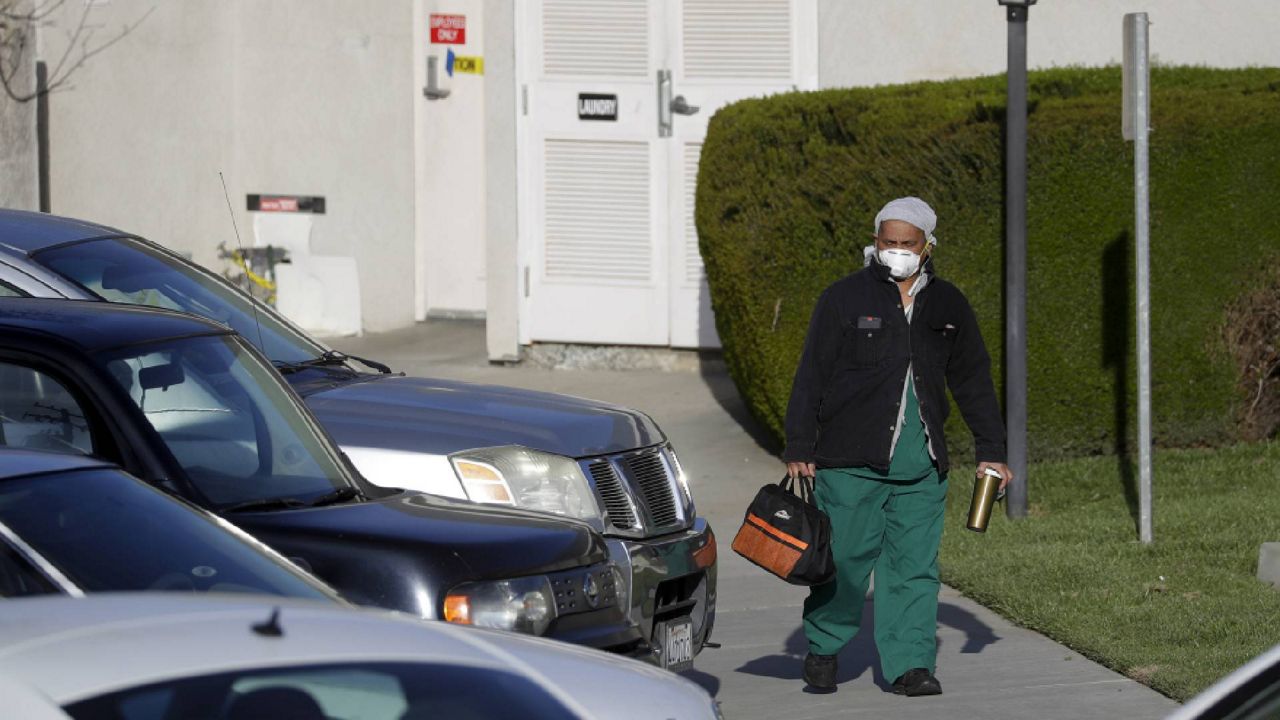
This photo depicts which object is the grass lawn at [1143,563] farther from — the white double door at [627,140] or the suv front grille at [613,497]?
the white double door at [627,140]

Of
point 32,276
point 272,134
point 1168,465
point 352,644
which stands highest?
point 272,134

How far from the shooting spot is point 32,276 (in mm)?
6527

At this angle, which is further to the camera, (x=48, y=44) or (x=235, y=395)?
(x=48, y=44)

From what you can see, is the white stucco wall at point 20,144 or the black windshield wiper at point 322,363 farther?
the white stucco wall at point 20,144

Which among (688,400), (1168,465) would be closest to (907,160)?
(1168,465)

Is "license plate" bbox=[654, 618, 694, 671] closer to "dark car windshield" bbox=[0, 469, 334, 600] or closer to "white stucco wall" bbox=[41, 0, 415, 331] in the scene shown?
"dark car windshield" bbox=[0, 469, 334, 600]

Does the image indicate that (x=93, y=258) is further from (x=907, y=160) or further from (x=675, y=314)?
(x=675, y=314)

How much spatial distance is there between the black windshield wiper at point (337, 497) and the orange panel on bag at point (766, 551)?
5.58 feet

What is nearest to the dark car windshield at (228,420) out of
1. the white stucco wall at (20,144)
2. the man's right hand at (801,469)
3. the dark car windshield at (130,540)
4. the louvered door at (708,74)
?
the dark car windshield at (130,540)

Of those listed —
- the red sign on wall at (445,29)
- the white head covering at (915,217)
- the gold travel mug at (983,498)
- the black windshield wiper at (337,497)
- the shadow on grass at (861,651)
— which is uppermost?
the red sign on wall at (445,29)

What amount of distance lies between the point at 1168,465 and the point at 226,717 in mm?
8171

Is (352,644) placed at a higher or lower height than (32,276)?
lower

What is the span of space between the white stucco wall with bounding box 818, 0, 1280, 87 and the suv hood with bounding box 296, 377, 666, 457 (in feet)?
22.1

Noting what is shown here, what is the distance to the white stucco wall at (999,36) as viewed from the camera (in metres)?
12.9
